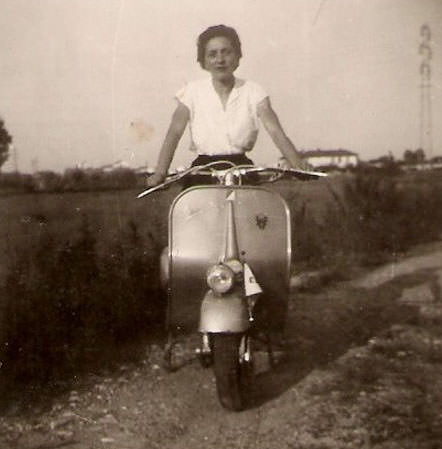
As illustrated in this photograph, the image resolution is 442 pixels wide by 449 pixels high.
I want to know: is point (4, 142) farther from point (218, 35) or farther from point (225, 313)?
point (225, 313)

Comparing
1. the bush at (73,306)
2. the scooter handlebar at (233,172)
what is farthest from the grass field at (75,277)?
the scooter handlebar at (233,172)

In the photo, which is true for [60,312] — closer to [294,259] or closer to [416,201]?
[294,259]

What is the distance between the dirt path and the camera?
225 cm

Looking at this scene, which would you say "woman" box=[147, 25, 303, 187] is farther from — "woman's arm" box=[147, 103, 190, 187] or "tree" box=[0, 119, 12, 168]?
"tree" box=[0, 119, 12, 168]

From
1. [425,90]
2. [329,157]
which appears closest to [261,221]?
[329,157]

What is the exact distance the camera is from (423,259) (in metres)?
5.70

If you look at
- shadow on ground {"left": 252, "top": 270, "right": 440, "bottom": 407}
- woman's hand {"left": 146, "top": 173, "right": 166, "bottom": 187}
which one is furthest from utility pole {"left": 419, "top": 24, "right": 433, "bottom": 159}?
woman's hand {"left": 146, "top": 173, "right": 166, "bottom": 187}

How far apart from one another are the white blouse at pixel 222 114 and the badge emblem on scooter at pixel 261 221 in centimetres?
41

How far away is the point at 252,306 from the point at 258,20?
1365mm

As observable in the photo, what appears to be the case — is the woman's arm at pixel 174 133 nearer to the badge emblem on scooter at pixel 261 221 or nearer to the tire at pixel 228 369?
the badge emblem on scooter at pixel 261 221

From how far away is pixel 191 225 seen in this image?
2.66 metres

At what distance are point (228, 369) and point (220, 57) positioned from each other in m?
1.34

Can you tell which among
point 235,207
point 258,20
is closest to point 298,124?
point 258,20

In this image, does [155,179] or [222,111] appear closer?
[155,179]
